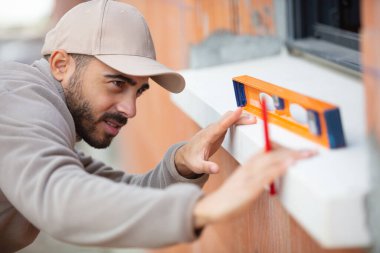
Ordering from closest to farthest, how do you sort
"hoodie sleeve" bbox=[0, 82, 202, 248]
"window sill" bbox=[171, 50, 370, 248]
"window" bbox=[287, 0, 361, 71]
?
"window sill" bbox=[171, 50, 370, 248], "hoodie sleeve" bbox=[0, 82, 202, 248], "window" bbox=[287, 0, 361, 71]

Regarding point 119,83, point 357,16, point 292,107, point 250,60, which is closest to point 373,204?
point 292,107

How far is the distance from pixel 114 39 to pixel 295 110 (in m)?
0.46

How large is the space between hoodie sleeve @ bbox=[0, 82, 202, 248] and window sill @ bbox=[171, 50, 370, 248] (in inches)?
7.0

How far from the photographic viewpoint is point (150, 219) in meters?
1.05

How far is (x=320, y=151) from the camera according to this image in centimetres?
110

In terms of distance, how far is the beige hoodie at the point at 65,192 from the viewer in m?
1.05

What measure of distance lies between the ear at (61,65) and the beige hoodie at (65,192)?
0.74 feet

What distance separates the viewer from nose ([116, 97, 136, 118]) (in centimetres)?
158

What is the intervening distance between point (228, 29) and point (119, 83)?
0.73 meters

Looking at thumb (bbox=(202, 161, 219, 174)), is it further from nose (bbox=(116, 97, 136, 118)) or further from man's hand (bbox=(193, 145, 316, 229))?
man's hand (bbox=(193, 145, 316, 229))

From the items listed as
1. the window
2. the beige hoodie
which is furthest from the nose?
the window

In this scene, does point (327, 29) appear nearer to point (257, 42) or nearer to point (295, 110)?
point (257, 42)

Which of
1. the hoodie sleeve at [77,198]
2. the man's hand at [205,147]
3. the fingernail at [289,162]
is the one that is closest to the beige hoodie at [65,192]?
the hoodie sleeve at [77,198]

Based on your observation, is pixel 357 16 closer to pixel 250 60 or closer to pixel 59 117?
pixel 250 60
